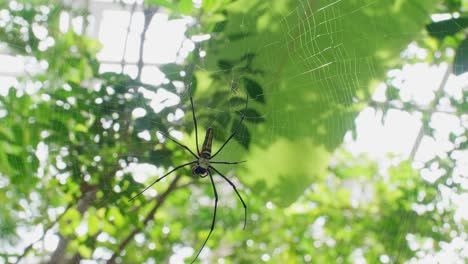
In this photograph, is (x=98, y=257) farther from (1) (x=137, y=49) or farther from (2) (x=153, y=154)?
(1) (x=137, y=49)

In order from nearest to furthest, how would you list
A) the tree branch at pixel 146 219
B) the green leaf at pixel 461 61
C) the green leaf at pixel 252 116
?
the green leaf at pixel 252 116 < the green leaf at pixel 461 61 < the tree branch at pixel 146 219

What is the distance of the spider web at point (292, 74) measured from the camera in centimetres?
92

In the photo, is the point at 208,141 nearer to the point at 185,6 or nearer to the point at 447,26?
A: the point at 185,6

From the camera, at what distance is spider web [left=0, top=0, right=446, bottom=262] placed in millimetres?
Result: 916

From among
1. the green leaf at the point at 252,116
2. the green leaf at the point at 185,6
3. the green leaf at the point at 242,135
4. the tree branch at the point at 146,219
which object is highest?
the green leaf at the point at 185,6

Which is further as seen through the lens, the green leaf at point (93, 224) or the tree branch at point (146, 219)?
the tree branch at point (146, 219)

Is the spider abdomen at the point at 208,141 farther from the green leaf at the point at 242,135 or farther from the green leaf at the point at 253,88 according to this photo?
the green leaf at the point at 253,88

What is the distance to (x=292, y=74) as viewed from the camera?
1.00 m

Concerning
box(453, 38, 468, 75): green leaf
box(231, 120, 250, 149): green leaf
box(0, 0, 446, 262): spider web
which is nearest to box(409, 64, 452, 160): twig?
box(453, 38, 468, 75): green leaf

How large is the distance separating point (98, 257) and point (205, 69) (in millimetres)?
1041

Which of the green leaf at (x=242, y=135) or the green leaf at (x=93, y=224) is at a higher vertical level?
the green leaf at (x=242, y=135)

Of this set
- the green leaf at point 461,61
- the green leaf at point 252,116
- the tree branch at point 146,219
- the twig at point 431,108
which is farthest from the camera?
the twig at point 431,108

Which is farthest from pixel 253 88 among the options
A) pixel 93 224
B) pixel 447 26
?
pixel 93 224

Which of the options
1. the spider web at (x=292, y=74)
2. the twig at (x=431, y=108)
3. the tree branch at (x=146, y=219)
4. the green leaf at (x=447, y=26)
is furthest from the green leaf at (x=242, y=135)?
the twig at (x=431, y=108)
